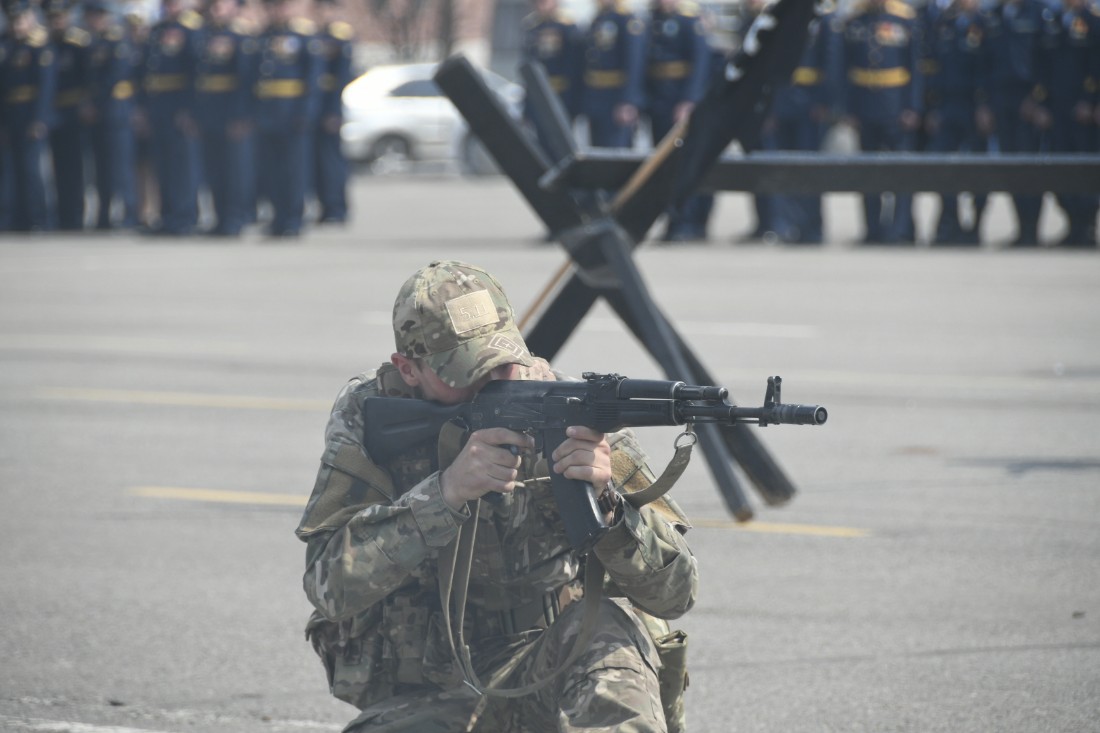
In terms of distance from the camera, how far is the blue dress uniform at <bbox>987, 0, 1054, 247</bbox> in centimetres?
1673

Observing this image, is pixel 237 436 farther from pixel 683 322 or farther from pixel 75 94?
pixel 75 94

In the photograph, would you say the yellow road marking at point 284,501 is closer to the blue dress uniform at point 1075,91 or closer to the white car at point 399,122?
the blue dress uniform at point 1075,91

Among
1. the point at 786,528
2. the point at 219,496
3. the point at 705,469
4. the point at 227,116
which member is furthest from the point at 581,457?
the point at 227,116

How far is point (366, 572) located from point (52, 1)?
18957 millimetres

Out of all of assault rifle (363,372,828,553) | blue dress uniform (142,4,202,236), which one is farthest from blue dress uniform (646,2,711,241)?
assault rifle (363,372,828,553)

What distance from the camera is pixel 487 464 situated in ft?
11.2

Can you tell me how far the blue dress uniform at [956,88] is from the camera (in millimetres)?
17219

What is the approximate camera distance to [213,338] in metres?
12.2

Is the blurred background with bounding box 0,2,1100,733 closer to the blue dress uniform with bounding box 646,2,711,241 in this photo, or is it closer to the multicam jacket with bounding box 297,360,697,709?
the multicam jacket with bounding box 297,360,697,709

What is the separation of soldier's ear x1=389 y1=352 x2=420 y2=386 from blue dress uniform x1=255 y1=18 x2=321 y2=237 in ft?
55.0

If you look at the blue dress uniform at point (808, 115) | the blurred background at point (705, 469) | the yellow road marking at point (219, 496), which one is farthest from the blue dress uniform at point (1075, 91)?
the yellow road marking at point (219, 496)

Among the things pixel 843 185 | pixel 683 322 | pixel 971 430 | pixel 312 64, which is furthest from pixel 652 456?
pixel 312 64

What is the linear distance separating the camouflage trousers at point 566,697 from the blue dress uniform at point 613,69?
48.8 ft

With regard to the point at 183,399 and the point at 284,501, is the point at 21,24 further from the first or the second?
the point at 284,501
